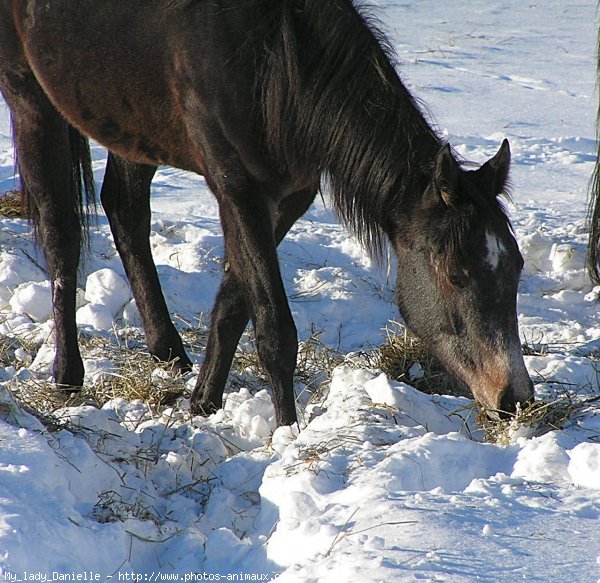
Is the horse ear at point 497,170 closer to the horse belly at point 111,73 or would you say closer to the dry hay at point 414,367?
the dry hay at point 414,367

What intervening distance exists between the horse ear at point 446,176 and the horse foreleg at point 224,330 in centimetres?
105

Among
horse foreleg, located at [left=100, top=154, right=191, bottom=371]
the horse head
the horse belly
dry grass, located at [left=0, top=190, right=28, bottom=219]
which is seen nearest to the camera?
the horse head

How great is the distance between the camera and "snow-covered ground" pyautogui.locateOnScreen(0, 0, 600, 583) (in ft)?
7.89

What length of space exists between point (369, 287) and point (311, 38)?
2.55m

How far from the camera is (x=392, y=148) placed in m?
3.70

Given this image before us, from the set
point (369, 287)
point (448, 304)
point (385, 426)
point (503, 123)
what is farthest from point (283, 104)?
point (503, 123)

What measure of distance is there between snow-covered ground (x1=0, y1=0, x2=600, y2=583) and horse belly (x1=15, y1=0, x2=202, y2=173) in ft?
3.94

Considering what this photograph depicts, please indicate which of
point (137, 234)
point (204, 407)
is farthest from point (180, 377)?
point (137, 234)

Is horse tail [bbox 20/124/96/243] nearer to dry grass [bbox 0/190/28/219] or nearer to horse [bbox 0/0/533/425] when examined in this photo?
horse [bbox 0/0/533/425]

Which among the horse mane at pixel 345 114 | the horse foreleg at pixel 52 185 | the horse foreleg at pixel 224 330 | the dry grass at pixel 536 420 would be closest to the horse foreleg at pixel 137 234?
the horse foreleg at pixel 52 185

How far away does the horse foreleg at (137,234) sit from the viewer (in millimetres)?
5199

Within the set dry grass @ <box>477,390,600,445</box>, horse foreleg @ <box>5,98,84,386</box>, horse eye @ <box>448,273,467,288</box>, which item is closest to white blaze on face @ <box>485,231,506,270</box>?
horse eye @ <box>448,273,467,288</box>

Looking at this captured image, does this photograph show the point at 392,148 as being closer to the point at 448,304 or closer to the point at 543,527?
the point at 448,304

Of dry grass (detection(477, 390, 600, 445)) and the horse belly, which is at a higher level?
the horse belly
